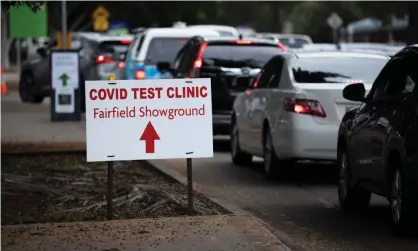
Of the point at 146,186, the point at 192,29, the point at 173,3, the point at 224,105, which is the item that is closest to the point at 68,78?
the point at 192,29

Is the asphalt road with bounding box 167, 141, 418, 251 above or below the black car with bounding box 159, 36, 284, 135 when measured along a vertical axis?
below

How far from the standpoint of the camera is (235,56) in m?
17.1

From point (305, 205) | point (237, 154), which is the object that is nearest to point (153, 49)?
point (237, 154)

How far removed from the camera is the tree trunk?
1291 inches

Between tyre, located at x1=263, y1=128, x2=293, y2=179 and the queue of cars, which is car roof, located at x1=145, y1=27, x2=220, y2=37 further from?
tyre, located at x1=263, y1=128, x2=293, y2=179

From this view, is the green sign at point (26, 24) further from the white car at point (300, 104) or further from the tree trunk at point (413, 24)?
the white car at point (300, 104)

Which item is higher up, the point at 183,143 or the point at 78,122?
the point at 183,143

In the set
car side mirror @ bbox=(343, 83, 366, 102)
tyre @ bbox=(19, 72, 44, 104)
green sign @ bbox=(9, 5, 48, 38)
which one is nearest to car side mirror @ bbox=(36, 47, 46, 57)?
tyre @ bbox=(19, 72, 44, 104)

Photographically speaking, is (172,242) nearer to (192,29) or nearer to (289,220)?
(289,220)

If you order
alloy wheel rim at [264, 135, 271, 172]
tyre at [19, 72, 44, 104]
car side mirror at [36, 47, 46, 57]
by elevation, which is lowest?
tyre at [19, 72, 44, 104]

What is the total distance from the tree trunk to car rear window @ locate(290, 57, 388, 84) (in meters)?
19.2

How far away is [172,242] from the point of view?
28.4 ft

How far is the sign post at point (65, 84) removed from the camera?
73.3 feet

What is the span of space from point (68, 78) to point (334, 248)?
14226 millimetres
